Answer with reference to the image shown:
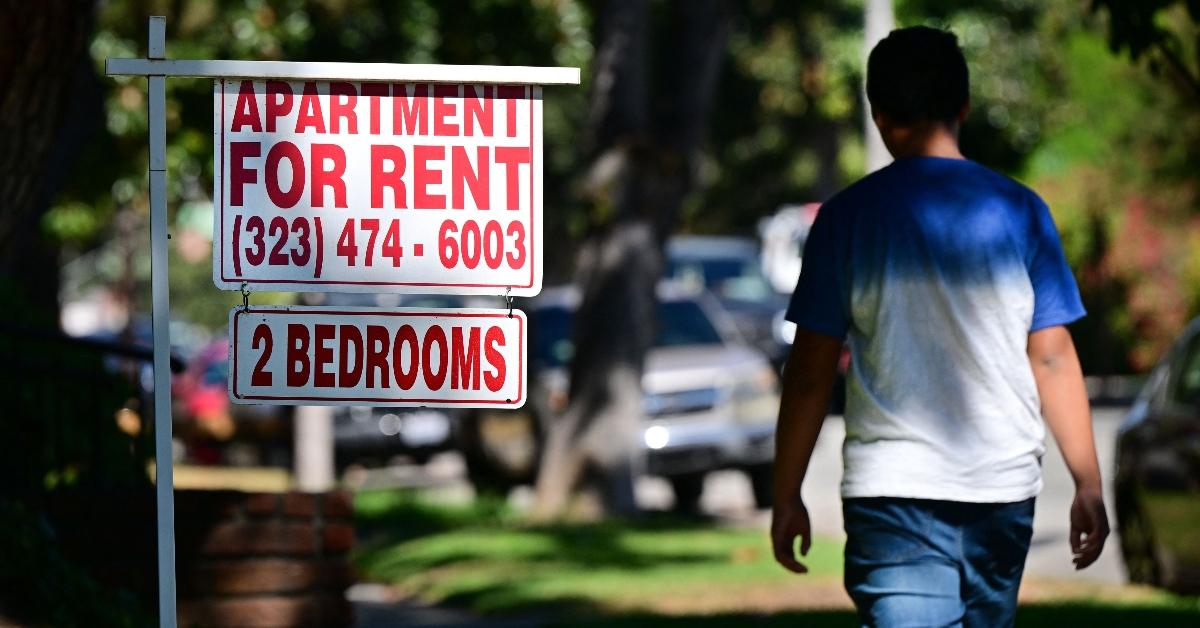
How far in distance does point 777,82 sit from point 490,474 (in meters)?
20.8

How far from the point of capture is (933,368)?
3980 mm

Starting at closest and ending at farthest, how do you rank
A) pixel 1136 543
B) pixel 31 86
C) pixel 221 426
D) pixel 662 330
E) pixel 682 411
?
pixel 31 86 < pixel 1136 543 < pixel 682 411 < pixel 662 330 < pixel 221 426

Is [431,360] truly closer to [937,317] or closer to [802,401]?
[802,401]

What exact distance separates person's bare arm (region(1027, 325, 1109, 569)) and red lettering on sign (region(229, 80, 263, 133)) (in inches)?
64.6

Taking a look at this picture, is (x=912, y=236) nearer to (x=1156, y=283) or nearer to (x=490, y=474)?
(x=490, y=474)

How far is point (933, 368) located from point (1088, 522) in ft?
1.70

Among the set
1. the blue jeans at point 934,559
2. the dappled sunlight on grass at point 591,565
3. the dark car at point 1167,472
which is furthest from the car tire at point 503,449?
the blue jeans at point 934,559

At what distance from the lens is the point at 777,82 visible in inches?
1470

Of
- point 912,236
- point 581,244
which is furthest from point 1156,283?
point 912,236

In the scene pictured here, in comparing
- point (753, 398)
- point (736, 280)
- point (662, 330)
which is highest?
point (736, 280)

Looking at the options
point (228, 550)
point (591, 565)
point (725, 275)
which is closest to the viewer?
point (228, 550)

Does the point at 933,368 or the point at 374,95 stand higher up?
the point at 374,95

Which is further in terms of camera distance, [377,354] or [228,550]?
[228,550]

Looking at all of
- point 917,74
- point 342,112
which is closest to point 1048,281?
point 917,74
